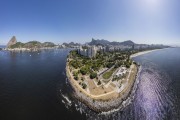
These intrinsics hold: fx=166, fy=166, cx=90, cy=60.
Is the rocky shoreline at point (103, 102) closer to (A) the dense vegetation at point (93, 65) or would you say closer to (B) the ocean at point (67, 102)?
(B) the ocean at point (67, 102)

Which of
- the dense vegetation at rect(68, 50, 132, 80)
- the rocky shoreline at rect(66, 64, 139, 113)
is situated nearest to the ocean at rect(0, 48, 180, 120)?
the rocky shoreline at rect(66, 64, 139, 113)

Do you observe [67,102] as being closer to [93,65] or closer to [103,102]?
[103,102]

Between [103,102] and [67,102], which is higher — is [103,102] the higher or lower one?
the higher one

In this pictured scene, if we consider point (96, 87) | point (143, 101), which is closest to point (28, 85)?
point (96, 87)

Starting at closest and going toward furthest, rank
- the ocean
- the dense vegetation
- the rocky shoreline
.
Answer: the ocean → the rocky shoreline → the dense vegetation

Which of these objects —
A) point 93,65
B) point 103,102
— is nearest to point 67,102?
point 103,102

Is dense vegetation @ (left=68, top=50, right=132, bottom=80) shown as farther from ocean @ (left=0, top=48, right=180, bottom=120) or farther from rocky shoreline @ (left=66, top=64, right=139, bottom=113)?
rocky shoreline @ (left=66, top=64, right=139, bottom=113)

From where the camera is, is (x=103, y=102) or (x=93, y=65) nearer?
(x=103, y=102)

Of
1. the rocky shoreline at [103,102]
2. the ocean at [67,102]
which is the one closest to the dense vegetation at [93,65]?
the ocean at [67,102]

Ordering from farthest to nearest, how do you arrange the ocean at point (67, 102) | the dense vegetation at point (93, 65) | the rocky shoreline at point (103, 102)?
the dense vegetation at point (93, 65) < the rocky shoreline at point (103, 102) < the ocean at point (67, 102)

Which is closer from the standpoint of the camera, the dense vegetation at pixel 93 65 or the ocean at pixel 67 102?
the ocean at pixel 67 102

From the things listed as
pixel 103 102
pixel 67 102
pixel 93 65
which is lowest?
pixel 67 102
